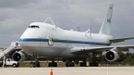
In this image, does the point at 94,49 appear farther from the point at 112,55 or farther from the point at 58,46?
the point at 58,46

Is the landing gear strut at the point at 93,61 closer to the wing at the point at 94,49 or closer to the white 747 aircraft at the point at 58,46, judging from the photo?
the white 747 aircraft at the point at 58,46

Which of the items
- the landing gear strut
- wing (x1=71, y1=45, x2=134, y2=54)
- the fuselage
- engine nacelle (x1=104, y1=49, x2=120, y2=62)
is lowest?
the landing gear strut

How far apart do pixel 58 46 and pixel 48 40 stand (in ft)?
6.22

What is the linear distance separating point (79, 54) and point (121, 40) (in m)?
7.73

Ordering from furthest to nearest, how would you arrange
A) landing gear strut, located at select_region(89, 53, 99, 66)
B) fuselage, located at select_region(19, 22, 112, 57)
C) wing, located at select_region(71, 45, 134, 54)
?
landing gear strut, located at select_region(89, 53, 99, 66), wing, located at select_region(71, 45, 134, 54), fuselage, located at select_region(19, 22, 112, 57)

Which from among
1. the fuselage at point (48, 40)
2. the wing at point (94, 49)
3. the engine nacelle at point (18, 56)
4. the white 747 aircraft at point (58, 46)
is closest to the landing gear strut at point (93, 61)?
the white 747 aircraft at point (58, 46)

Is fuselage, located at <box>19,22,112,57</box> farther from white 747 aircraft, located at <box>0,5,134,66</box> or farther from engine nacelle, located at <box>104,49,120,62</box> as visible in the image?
engine nacelle, located at <box>104,49,120,62</box>

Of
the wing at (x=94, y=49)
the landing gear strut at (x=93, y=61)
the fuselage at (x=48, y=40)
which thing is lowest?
the landing gear strut at (x=93, y=61)

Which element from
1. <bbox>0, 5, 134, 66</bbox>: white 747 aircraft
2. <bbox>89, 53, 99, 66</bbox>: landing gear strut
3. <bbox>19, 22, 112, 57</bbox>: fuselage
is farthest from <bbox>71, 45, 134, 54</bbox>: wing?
<bbox>89, 53, 99, 66</bbox>: landing gear strut

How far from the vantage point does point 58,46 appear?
4597 centimetres

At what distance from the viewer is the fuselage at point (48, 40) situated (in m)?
43.4

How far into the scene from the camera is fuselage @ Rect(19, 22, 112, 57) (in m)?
43.4

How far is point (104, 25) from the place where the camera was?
213 feet

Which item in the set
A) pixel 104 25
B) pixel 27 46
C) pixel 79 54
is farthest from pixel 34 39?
pixel 104 25
